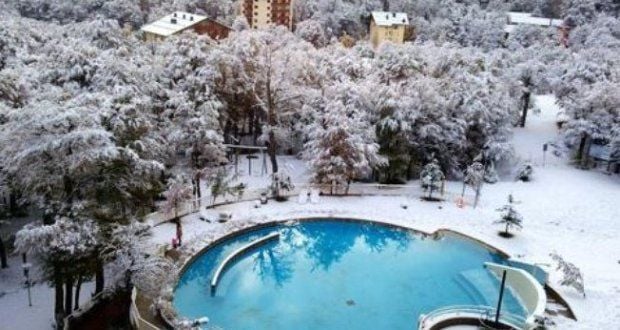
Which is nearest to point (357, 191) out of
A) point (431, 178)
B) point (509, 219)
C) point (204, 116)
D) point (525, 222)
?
point (431, 178)

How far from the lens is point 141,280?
1688cm

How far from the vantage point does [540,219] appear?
89.3 feet

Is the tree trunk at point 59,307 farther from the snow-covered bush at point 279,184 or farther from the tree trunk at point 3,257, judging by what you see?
the snow-covered bush at point 279,184

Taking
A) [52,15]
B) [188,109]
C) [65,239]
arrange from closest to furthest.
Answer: [65,239]
[188,109]
[52,15]

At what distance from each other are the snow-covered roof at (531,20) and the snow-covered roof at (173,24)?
137ft

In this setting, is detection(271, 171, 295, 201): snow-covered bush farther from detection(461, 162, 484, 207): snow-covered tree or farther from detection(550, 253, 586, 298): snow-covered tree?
detection(550, 253, 586, 298): snow-covered tree

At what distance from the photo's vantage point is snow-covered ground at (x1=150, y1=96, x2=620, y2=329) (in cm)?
2125

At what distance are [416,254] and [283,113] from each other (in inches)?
504

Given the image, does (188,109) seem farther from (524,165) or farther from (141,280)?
(524,165)

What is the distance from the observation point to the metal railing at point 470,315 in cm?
1881

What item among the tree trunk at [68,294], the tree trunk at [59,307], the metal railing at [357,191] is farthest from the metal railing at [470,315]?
the tree trunk at [59,307]

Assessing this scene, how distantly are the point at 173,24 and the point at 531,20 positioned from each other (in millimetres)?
47013

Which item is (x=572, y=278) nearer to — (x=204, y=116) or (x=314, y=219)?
(x=314, y=219)

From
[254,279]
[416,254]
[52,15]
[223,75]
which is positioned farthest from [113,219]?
[52,15]
